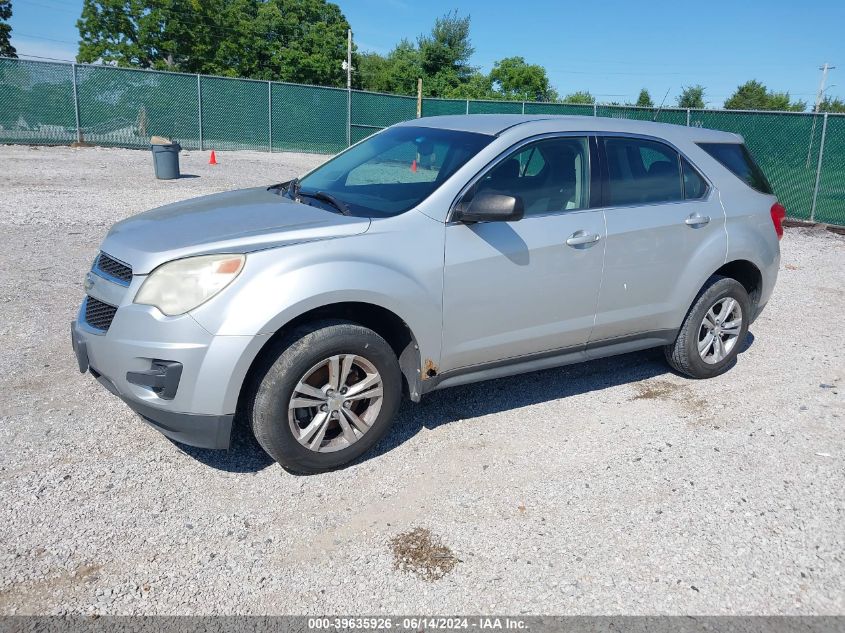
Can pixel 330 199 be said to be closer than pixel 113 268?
No

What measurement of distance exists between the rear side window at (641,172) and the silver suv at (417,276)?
15mm

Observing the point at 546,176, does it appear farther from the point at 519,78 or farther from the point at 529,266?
the point at 519,78

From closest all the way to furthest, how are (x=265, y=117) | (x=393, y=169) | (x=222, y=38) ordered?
(x=393, y=169)
(x=265, y=117)
(x=222, y=38)

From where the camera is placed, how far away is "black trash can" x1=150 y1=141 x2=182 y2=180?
1560 centimetres

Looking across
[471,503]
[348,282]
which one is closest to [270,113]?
[348,282]

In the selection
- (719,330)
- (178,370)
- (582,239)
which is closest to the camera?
(178,370)

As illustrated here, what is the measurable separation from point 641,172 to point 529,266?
1273 mm

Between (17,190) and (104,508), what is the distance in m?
11.1

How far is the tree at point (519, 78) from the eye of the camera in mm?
56719

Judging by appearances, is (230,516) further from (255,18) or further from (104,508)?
(255,18)

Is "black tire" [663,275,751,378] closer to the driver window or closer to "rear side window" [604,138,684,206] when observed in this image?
"rear side window" [604,138,684,206]

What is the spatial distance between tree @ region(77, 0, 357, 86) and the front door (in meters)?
50.8

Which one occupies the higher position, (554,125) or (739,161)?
(554,125)

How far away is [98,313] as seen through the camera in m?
3.77
